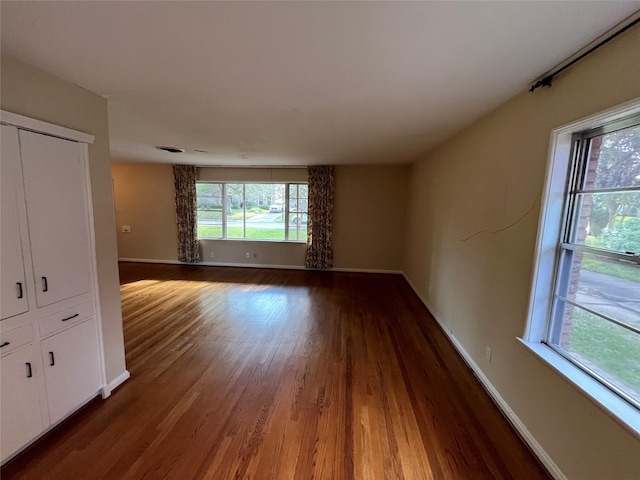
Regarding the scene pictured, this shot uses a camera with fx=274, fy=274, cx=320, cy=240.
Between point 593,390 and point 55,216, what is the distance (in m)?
3.25

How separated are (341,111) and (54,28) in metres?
1.86

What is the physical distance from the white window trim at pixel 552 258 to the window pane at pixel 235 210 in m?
5.84

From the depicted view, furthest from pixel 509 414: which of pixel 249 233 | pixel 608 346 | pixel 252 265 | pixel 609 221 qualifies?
pixel 249 233

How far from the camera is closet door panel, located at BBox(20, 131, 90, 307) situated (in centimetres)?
166

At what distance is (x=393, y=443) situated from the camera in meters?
1.77

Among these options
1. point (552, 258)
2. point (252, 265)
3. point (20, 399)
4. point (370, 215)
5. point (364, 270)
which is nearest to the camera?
point (20, 399)

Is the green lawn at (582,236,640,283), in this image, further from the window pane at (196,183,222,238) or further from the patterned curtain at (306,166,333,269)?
the window pane at (196,183,222,238)

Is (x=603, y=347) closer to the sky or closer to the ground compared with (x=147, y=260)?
closer to the sky

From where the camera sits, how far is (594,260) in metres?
1.54

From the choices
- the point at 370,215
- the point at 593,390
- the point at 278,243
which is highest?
the point at 370,215

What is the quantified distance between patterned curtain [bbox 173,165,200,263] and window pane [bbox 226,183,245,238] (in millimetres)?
750

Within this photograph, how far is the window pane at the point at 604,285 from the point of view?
1.30 metres

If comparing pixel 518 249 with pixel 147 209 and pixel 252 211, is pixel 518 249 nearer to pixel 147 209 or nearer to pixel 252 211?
pixel 252 211

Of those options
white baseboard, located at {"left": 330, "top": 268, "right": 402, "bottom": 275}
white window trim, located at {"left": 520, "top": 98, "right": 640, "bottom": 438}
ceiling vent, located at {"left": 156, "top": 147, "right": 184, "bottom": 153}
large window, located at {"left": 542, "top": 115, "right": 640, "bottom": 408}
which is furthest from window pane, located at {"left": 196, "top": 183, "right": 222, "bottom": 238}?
large window, located at {"left": 542, "top": 115, "right": 640, "bottom": 408}
